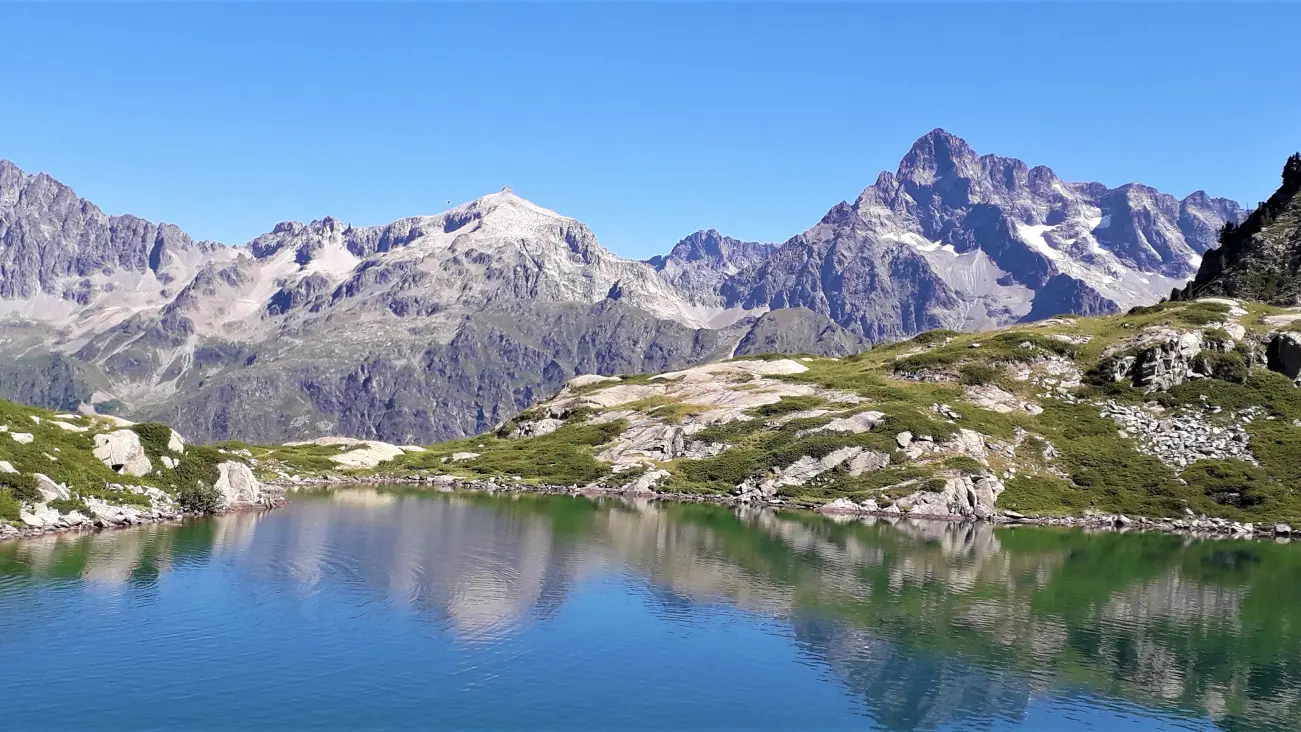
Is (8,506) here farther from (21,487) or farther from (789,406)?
(789,406)

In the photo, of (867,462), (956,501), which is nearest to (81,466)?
(867,462)

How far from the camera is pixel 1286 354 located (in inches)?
6166

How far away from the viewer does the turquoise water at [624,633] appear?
47.5 m

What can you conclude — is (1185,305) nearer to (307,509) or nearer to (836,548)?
(836,548)

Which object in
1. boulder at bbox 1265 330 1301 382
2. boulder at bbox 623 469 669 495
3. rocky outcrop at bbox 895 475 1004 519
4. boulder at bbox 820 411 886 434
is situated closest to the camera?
rocky outcrop at bbox 895 475 1004 519

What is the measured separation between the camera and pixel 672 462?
161125mm

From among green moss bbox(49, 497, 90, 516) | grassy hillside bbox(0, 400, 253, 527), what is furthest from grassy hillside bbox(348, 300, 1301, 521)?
green moss bbox(49, 497, 90, 516)

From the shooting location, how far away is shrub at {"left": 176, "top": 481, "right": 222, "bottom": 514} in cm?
10356

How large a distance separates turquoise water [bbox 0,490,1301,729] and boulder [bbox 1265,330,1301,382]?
68259mm

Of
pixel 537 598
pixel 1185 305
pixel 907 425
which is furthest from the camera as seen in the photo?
pixel 1185 305

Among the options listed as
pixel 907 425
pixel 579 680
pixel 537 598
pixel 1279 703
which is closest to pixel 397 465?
pixel 907 425

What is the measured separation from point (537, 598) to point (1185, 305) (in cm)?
17347

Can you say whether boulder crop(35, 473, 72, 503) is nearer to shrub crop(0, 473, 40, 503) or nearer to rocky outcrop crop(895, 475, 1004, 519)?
shrub crop(0, 473, 40, 503)

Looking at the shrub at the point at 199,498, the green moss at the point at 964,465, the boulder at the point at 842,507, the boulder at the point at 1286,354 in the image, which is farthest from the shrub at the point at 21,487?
the boulder at the point at 1286,354
